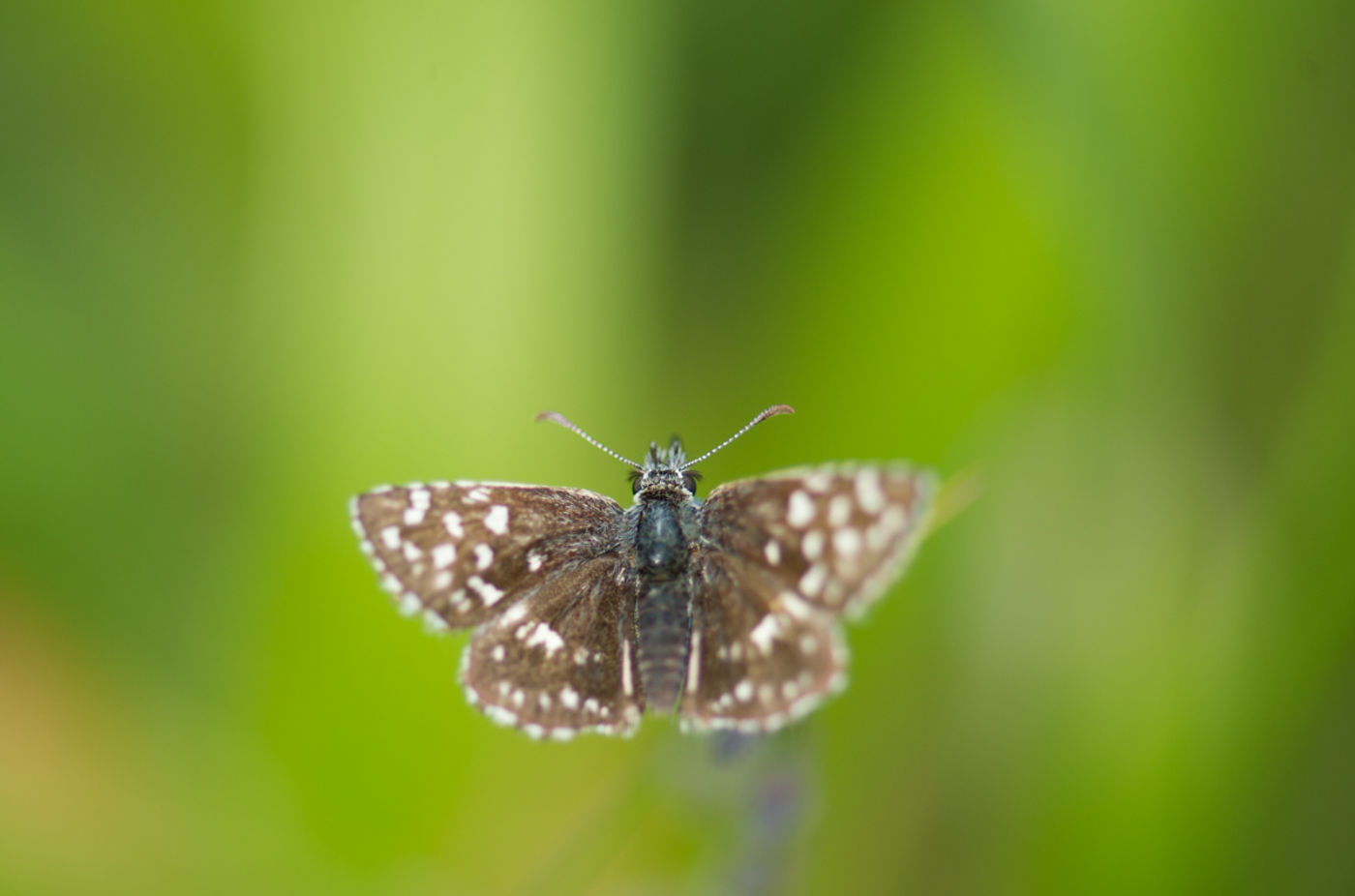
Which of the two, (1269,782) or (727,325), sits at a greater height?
(727,325)

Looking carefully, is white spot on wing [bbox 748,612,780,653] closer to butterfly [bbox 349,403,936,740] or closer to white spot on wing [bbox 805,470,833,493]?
butterfly [bbox 349,403,936,740]

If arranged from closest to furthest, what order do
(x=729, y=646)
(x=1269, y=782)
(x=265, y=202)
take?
1. (x=729, y=646)
2. (x=1269, y=782)
3. (x=265, y=202)

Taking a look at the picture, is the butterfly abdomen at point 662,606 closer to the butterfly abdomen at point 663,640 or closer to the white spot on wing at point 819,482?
the butterfly abdomen at point 663,640

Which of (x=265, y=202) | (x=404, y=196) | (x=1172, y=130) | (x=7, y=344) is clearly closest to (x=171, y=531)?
(x=7, y=344)

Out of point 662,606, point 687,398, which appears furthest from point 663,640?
point 687,398

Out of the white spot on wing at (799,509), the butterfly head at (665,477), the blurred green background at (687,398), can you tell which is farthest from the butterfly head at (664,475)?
the blurred green background at (687,398)

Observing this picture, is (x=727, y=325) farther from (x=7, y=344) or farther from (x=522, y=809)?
(x=7, y=344)
